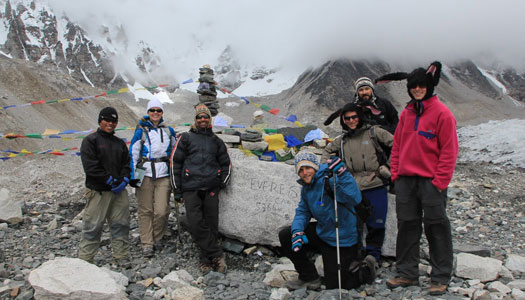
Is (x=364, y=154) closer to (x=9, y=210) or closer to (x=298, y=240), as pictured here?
(x=298, y=240)

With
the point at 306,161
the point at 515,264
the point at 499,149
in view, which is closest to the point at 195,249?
the point at 306,161

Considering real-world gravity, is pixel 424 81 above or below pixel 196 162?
above

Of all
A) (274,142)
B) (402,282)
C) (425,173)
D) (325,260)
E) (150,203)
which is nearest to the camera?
(425,173)

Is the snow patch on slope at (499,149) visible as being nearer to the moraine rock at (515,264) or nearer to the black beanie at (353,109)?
the moraine rock at (515,264)

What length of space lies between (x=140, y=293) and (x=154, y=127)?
100 inches

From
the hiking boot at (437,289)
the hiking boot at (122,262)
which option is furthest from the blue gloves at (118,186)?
the hiking boot at (437,289)

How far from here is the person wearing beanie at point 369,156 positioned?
4.73 metres

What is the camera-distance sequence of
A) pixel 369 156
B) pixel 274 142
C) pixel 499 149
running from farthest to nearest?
pixel 499 149
pixel 274 142
pixel 369 156

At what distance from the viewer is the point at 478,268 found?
4383 mm

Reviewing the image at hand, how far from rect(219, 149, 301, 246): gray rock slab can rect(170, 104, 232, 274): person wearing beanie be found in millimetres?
543

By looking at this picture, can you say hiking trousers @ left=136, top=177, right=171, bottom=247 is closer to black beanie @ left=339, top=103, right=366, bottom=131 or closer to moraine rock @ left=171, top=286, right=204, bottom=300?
moraine rock @ left=171, top=286, right=204, bottom=300

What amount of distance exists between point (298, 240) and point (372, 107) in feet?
7.10

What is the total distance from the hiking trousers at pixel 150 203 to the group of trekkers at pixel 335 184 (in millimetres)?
16

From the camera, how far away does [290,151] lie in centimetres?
769
